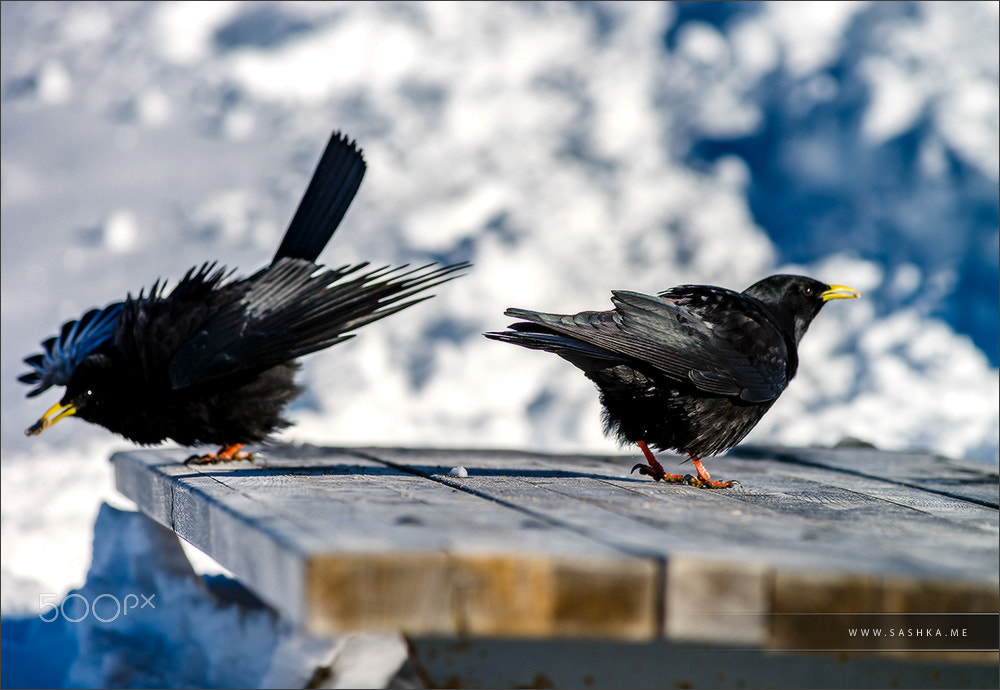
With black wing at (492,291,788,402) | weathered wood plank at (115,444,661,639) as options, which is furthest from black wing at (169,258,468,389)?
weathered wood plank at (115,444,661,639)

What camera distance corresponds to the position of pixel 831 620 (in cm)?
199

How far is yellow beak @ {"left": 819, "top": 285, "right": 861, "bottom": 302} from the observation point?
3.92 meters

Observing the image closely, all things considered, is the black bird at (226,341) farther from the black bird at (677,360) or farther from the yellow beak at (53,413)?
the black bird at (677,360)

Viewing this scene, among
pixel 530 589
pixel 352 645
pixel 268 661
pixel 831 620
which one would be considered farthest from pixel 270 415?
pixel 831 620

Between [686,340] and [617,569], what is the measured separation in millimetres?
1498

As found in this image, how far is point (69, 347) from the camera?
4.18 meters

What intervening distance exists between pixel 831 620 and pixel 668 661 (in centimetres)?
71

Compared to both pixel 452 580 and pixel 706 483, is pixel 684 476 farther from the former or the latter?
pixel 452 580

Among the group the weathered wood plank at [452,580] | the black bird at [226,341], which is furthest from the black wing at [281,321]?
the weathered wood plank at [452,580]

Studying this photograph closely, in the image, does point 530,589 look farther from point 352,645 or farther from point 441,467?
point 441,467

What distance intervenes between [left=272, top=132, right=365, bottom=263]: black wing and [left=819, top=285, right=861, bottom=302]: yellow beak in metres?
1.95

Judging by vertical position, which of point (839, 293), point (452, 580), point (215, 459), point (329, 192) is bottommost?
point (452, 580)

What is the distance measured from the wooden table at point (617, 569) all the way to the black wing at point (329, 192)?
1190mm

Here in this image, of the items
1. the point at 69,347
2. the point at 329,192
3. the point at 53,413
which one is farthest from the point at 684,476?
the point at 69,347
